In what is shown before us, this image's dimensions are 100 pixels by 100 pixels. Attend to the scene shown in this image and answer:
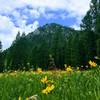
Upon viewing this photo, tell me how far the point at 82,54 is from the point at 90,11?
26.9ft

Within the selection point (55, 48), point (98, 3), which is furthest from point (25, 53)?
point (98, 3)

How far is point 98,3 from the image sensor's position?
73125mm

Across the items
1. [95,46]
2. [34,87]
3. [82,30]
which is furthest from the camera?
[82,30]

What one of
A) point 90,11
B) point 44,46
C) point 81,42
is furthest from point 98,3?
point 44,46

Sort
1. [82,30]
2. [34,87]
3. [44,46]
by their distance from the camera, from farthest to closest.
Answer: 1. [44,46]
2. [82,30]
3. [34,87]

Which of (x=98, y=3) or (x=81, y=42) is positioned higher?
(x=98, y=3)

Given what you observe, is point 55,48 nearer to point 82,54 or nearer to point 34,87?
point 82,54

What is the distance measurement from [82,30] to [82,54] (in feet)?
16.2

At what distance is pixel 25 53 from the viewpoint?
11219cm

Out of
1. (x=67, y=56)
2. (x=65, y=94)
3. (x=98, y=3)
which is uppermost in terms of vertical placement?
(x=98, y=3)

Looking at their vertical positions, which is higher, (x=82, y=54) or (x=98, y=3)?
(x=98, y=3)

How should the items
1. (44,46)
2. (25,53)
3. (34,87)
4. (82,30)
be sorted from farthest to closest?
(25,53) < (44,46) < (82,30) < (34,87)

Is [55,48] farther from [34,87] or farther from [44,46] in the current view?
[34,87]

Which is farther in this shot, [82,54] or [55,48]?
[55,48]
